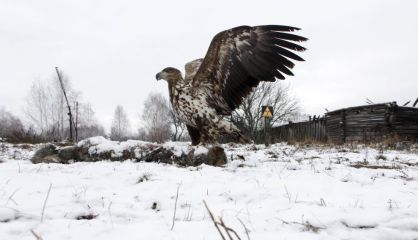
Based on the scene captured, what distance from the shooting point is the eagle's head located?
20.7 feet

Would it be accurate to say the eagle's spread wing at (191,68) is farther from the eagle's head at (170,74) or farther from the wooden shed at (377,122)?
the wooden shed at (377,122)

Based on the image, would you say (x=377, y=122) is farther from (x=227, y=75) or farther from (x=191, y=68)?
(x=227, y=75)

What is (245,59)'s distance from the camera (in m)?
5.89

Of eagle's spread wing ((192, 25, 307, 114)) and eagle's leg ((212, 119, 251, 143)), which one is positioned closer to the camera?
eagle's spread wing ((192, 25, 307, 114))

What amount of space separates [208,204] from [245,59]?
3.62 meters

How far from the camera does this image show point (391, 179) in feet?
12.2

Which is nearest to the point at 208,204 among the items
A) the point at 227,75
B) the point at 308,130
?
the point at 227,75

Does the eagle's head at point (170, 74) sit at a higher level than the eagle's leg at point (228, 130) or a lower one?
higher

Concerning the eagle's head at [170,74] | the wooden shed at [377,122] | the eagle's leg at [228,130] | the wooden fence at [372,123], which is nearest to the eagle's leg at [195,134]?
the eagle's leg at [228,130]

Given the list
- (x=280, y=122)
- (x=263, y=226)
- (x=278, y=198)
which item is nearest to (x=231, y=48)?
(x=278, y=198)

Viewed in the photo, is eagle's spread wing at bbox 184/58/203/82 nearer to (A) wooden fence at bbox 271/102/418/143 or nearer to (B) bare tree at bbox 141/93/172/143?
(A) wooden fence at bbox 271/102/418/143

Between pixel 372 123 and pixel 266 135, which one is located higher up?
pixel 372 123

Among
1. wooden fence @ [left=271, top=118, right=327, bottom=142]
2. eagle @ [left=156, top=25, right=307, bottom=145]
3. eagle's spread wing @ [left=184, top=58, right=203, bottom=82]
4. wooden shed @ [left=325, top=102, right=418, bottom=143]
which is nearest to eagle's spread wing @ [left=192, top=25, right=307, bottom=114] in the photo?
eagle @ [left=156, top=25, right=307, bottom=145]

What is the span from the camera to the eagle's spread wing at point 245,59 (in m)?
5.68
